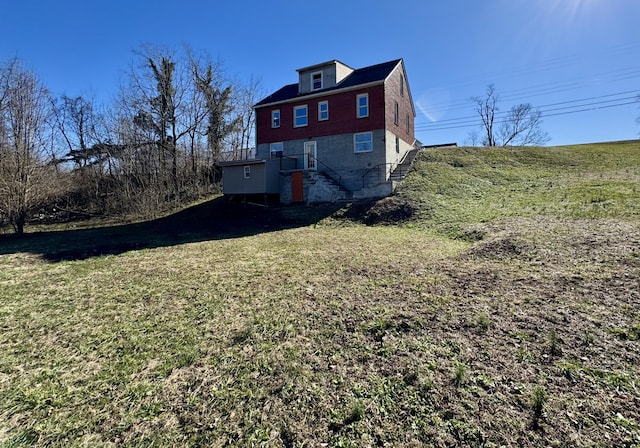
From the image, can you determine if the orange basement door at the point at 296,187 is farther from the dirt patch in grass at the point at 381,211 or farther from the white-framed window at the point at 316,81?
the white-framed window at the point at 316,81

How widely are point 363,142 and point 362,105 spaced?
2.44 metres

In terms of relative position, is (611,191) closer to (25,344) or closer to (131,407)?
(131,407)

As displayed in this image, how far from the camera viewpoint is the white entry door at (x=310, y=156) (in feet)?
70.7

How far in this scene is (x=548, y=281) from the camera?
6.07m

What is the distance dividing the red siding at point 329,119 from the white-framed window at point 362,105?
0.20m

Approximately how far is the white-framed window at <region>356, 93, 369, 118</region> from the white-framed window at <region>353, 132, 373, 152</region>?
1.23 meters

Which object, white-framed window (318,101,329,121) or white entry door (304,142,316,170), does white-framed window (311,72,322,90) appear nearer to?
white-framed window (318,101,329,121)

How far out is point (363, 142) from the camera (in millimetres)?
19891

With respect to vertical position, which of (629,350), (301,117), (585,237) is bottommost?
(629,350)

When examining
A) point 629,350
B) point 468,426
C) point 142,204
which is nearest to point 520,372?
point 468,426

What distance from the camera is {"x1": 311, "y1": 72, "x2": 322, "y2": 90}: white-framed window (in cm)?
2222

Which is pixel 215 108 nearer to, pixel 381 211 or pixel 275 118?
pixel 275 118

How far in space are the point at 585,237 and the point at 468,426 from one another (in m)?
8.60

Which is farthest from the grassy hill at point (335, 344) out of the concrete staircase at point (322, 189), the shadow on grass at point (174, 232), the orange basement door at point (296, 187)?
the orange basement door at point (296, 187)
